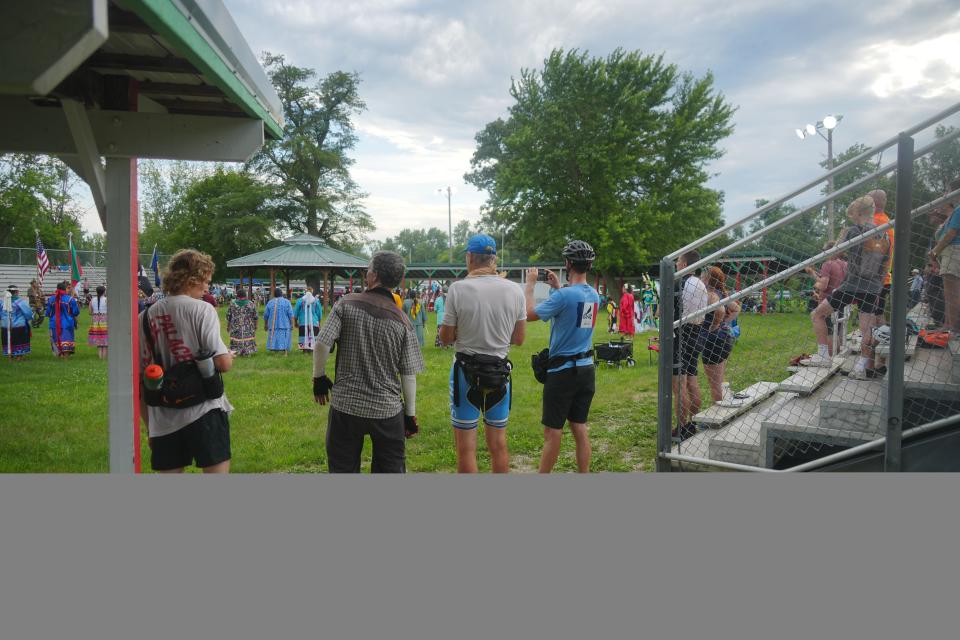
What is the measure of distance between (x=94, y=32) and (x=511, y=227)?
34.7 m

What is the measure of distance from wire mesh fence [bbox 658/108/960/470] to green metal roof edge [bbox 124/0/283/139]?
305 cm

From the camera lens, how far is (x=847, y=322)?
5824mm

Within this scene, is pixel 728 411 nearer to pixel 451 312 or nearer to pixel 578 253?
pixel 578 253

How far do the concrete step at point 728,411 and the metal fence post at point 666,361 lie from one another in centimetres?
61

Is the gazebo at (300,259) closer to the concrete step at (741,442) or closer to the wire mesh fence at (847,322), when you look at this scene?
the wire mesh fence at (847,322)

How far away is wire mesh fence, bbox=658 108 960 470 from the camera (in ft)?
11.5

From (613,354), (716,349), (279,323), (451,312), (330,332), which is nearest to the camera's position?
(330,332)

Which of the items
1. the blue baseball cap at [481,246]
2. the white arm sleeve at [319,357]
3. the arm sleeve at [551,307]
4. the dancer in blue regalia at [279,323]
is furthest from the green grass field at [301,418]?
the dancer in blue regalia at [279,323]

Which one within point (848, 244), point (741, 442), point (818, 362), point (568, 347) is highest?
point (848, 244)

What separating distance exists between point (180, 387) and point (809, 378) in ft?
16.5

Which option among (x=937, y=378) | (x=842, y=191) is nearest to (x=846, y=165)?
(x=842, y=191)

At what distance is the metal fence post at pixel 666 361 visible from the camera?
14.2 feet

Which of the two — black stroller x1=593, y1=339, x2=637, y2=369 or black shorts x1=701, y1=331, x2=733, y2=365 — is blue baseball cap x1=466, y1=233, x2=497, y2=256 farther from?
black stroller x1=593, y1=339, x2=637, y2=369

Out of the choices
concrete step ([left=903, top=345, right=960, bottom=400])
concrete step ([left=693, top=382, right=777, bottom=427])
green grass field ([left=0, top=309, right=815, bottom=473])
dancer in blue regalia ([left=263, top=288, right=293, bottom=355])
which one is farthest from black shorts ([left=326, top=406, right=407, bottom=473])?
dancer in blue regalia ([left=263, top=288, right=293, bottom=355])
